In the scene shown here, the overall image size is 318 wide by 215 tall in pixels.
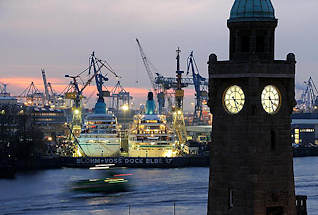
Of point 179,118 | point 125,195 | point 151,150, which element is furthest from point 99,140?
point 125,195

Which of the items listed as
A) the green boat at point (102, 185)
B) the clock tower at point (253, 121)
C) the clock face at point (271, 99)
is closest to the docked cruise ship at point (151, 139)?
the green boat at point (102, 185)

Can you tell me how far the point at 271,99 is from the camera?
16.1 m

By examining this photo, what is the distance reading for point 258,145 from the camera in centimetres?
1582

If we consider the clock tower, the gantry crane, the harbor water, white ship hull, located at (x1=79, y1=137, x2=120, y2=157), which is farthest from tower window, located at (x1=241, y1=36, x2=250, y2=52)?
→ the gantry crane

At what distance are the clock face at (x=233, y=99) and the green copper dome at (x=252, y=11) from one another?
1.32 metres

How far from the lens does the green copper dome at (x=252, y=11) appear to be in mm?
15867

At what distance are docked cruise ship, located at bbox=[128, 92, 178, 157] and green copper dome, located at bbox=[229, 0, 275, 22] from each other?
331 feet

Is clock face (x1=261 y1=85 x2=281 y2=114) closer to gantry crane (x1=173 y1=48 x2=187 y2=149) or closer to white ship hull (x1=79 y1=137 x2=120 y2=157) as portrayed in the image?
white ship hull (x1=79 y1=137 x2=120 y2=157)

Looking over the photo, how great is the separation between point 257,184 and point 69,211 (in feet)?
152

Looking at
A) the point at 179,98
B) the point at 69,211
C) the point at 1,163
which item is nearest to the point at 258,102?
the point at 69,211

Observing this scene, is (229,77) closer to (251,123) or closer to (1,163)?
(251,123)

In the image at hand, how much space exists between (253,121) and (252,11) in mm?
2055

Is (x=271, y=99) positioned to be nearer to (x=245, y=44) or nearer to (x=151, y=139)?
(x=245, y=44)

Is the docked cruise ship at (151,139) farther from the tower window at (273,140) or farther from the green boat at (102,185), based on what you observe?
the tower window at (273,140)
